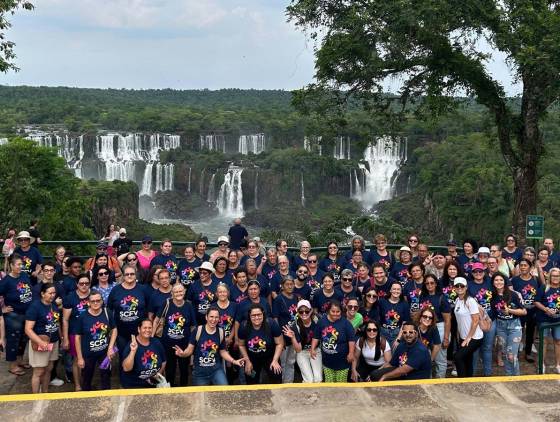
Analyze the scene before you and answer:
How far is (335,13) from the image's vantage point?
1290 centimetres

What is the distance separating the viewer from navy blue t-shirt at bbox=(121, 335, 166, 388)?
5770 mm

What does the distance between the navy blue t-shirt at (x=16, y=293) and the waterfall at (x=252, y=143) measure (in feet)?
264

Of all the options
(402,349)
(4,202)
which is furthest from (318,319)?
(4,202)

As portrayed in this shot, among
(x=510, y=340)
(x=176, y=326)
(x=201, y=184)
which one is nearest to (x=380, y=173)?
(x=201, y=184)

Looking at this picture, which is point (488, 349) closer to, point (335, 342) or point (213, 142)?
point (335, 342)

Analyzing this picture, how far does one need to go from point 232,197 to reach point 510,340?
6844 centimetres

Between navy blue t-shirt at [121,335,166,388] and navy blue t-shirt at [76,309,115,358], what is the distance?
18.8 inches

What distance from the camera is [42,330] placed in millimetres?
6234

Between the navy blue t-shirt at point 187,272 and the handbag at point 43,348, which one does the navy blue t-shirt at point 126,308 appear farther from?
the navy blue t-shirt at point 187,272

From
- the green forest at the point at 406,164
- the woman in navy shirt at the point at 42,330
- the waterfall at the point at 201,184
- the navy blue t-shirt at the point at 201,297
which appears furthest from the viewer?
the waterfall at the point at 201,184

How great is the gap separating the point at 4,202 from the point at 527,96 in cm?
2424

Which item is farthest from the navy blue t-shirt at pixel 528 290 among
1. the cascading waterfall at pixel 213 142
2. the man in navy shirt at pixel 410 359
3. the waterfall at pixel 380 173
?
the cascading waterfall at pixel 213 142

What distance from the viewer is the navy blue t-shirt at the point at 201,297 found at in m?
6.97

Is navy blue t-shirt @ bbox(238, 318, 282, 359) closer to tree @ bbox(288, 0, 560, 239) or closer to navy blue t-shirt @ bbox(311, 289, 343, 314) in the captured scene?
navy blue t-shirt @ bbox(311, 289, 343, 314)
